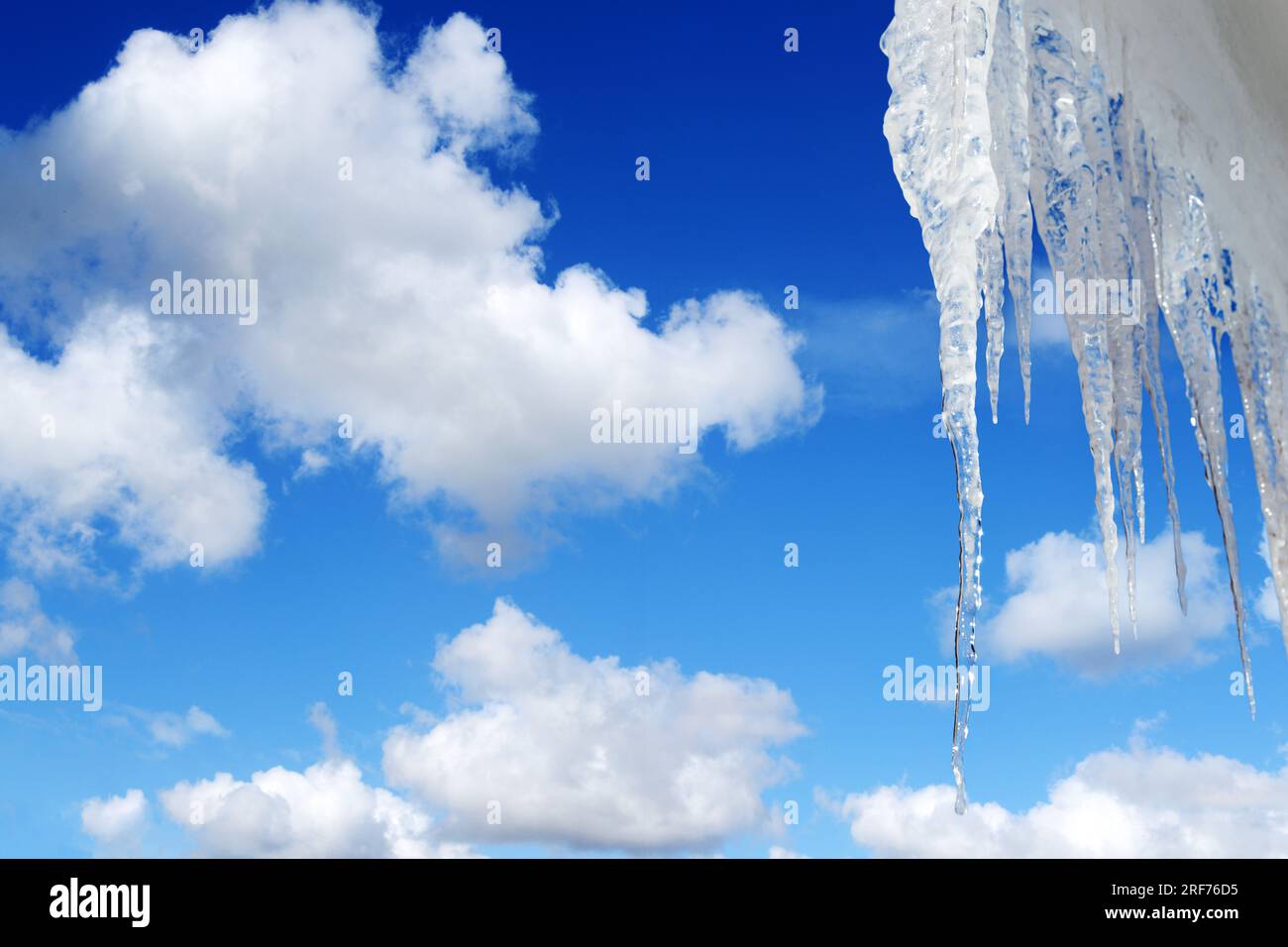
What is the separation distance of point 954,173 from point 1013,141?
455 millimetres

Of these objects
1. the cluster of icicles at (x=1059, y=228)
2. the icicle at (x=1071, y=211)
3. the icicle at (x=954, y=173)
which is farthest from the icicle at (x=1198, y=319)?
the icicle at (x=954, y=173)

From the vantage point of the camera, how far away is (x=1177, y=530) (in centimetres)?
398

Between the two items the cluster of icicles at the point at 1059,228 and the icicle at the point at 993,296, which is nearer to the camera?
the cluster of icicles at the point at 1059,228

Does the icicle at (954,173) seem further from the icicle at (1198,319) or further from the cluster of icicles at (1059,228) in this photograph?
the icicle at (1198,319)

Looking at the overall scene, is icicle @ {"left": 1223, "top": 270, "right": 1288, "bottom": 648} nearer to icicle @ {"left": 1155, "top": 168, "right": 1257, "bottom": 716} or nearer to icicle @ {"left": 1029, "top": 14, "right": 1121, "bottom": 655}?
icicle @ {"left": 1155, "top": 168, "right": 1257, "bottom": 716}

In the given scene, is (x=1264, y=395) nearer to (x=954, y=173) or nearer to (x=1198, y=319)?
(x=1198, y=319)

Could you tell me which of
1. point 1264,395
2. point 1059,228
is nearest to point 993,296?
point 1059,228

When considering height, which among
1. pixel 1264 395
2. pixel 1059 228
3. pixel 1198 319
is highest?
pixel 1059 228

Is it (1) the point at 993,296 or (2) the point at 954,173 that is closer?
(2) the point at 954,173

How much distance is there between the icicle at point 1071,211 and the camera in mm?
3512

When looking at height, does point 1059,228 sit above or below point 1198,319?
above

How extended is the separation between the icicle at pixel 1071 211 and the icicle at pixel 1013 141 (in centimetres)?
6

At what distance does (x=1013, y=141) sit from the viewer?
11.8 feet
